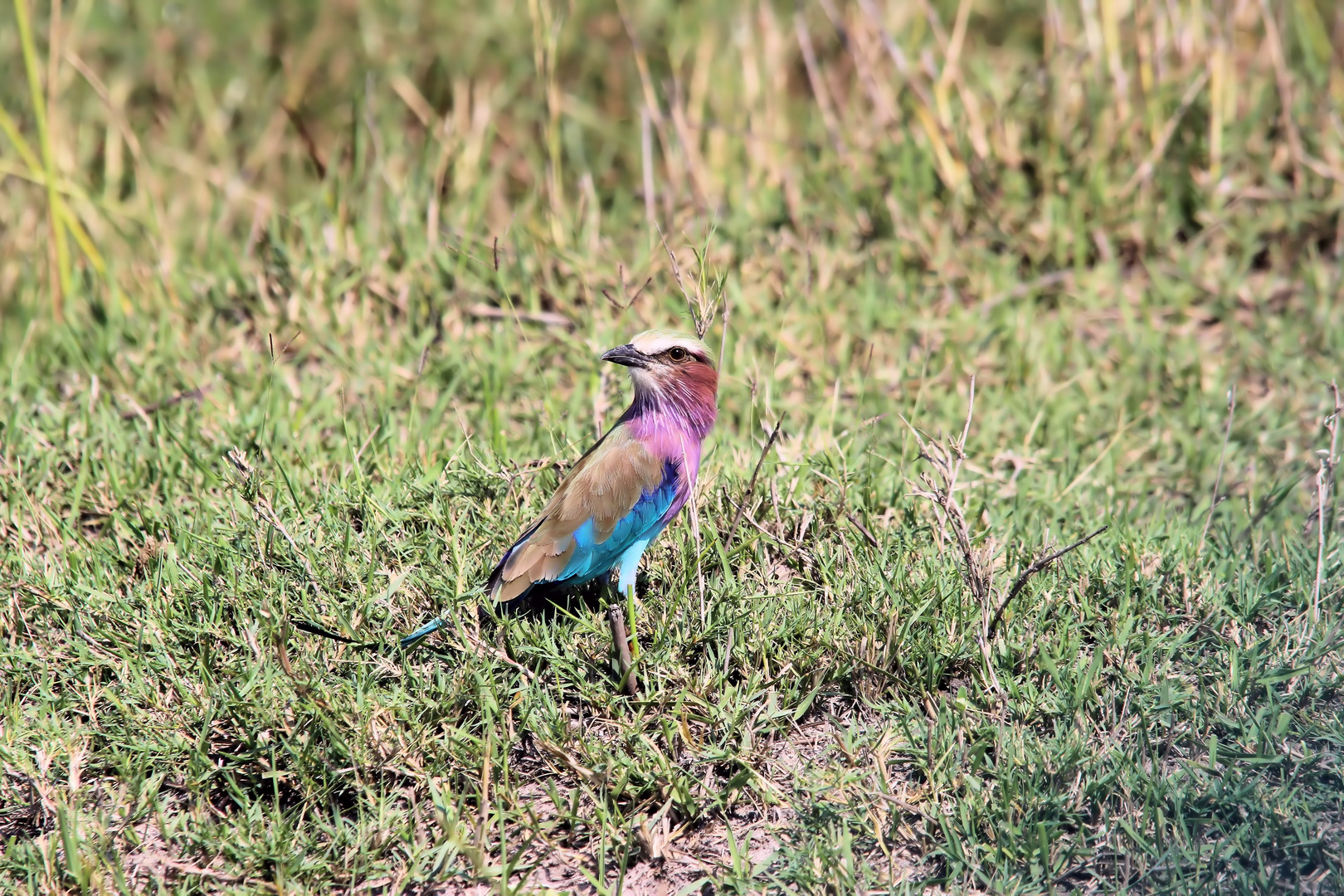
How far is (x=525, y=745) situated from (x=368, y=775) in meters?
0.33

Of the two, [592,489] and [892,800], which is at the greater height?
[592,489]

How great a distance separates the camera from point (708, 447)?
3533 mm

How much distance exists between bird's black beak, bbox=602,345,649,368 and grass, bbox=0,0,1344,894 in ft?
0.80

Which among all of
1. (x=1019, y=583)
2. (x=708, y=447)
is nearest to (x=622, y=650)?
(x=1019, y=583)

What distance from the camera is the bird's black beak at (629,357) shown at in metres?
2.91

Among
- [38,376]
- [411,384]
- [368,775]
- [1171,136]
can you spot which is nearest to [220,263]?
[38,376]

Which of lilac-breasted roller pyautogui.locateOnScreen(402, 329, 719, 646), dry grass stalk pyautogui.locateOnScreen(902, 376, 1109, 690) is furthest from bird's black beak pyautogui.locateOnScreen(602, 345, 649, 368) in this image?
dry grass stalk pyautogui.locateOnScreen(902, 376, 1109, 690)

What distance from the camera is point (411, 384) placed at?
12.6 ft

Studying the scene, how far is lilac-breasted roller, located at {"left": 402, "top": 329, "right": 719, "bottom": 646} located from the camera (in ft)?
9.11

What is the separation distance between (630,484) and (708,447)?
0.72m

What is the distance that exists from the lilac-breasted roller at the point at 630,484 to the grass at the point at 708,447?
120 millimetres

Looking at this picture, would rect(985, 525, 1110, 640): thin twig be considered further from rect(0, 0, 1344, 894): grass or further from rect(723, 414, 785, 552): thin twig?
rect(723, 414, 785, 552): thin twig

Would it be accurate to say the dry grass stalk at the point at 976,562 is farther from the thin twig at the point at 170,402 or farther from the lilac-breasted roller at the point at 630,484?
the thin twig at the point at 170,402

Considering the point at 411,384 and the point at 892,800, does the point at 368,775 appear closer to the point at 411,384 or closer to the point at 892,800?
the point at 892,800
